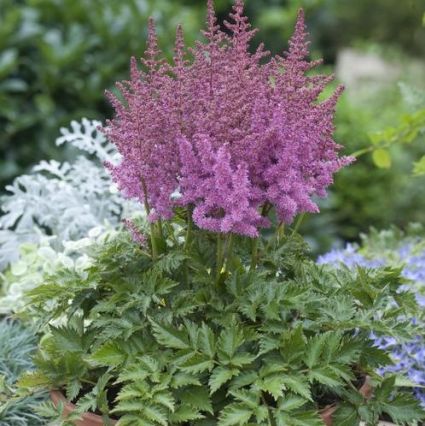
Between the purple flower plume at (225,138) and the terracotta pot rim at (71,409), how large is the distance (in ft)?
1.51

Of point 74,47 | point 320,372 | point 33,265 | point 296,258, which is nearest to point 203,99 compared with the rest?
point 296,258

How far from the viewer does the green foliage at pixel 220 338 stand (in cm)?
171

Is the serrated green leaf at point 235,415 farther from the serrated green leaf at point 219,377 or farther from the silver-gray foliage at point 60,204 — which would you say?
the silver-gray foliage at point 60,204

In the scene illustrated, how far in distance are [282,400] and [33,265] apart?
126 centimetres

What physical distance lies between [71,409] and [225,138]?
685 mm

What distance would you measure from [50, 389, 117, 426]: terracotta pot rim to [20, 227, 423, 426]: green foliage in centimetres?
2

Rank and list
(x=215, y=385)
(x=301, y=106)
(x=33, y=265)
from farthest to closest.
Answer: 1. (x=33, y=265)
2. (x=301, y=106)
3. (x=215, y=385)

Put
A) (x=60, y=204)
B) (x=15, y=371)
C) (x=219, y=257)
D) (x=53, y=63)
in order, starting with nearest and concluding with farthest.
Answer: (x=219, y=257), (x=15, y=371), (x=60, y=204), (x=53, y=63)

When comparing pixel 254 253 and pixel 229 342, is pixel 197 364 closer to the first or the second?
pixel 229 342

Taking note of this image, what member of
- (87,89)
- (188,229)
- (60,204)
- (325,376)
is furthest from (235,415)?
(87,89)

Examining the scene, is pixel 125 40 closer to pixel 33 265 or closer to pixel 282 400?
pixel 33 265

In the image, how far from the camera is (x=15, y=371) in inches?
96.4

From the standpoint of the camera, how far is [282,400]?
Result: 5.63 ft

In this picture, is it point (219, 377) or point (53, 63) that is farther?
point (53, 63)
